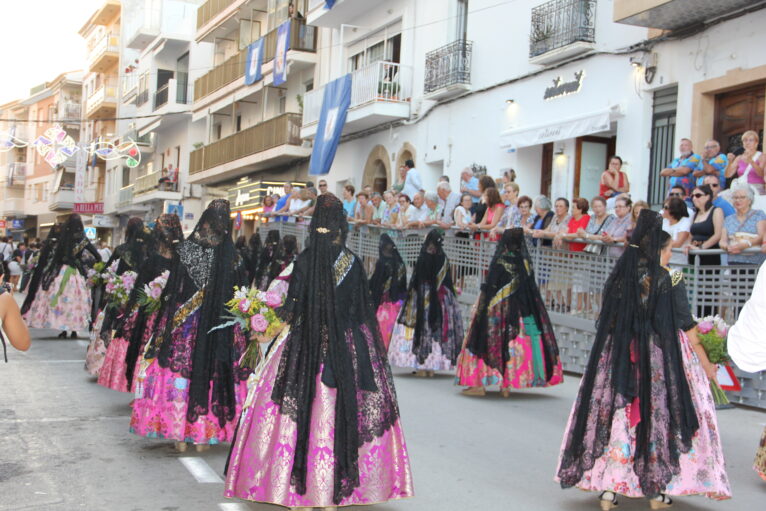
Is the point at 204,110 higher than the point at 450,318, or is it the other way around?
the point at 204,110

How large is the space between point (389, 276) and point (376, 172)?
13.9 meters

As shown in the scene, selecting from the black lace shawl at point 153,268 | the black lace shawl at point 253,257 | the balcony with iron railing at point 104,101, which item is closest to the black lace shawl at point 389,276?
the black lace shawl at point 153,268

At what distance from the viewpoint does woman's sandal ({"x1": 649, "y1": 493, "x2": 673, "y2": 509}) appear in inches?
233

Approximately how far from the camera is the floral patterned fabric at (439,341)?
469 inches

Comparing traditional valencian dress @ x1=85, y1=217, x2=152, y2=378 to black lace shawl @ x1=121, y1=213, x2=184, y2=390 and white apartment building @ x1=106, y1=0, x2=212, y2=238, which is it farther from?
white apartment building @ x1=106, y1=0, x2=212, y2=238

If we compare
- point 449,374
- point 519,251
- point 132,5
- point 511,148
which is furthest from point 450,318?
point 132,5

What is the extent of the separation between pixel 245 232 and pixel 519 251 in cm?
2724

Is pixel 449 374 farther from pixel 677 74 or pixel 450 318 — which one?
pixel 677 74

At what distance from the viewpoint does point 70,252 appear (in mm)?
15258

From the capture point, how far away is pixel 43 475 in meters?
6.41

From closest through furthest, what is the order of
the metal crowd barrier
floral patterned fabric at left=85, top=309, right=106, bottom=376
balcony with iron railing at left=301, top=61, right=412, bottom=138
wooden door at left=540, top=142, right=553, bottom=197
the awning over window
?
the metal crowd barrier < floral patterned fabric at left=85, top=309, right=106, bottom=376 < the awning over window < wooden door at left=540, top=142, right=553, bottom=197 < balcony with iron railing at left=301, top=61, right=412, bottom=138

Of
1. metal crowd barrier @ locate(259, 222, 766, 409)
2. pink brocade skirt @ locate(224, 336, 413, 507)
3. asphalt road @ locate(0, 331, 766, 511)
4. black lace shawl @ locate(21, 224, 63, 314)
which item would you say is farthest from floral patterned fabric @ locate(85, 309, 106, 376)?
metal crowd barrier @ locate(259, 222, 766, 409)

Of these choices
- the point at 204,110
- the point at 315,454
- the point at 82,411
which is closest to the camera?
the point at 315,454

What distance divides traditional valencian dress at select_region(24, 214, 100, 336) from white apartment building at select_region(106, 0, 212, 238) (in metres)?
27.0
